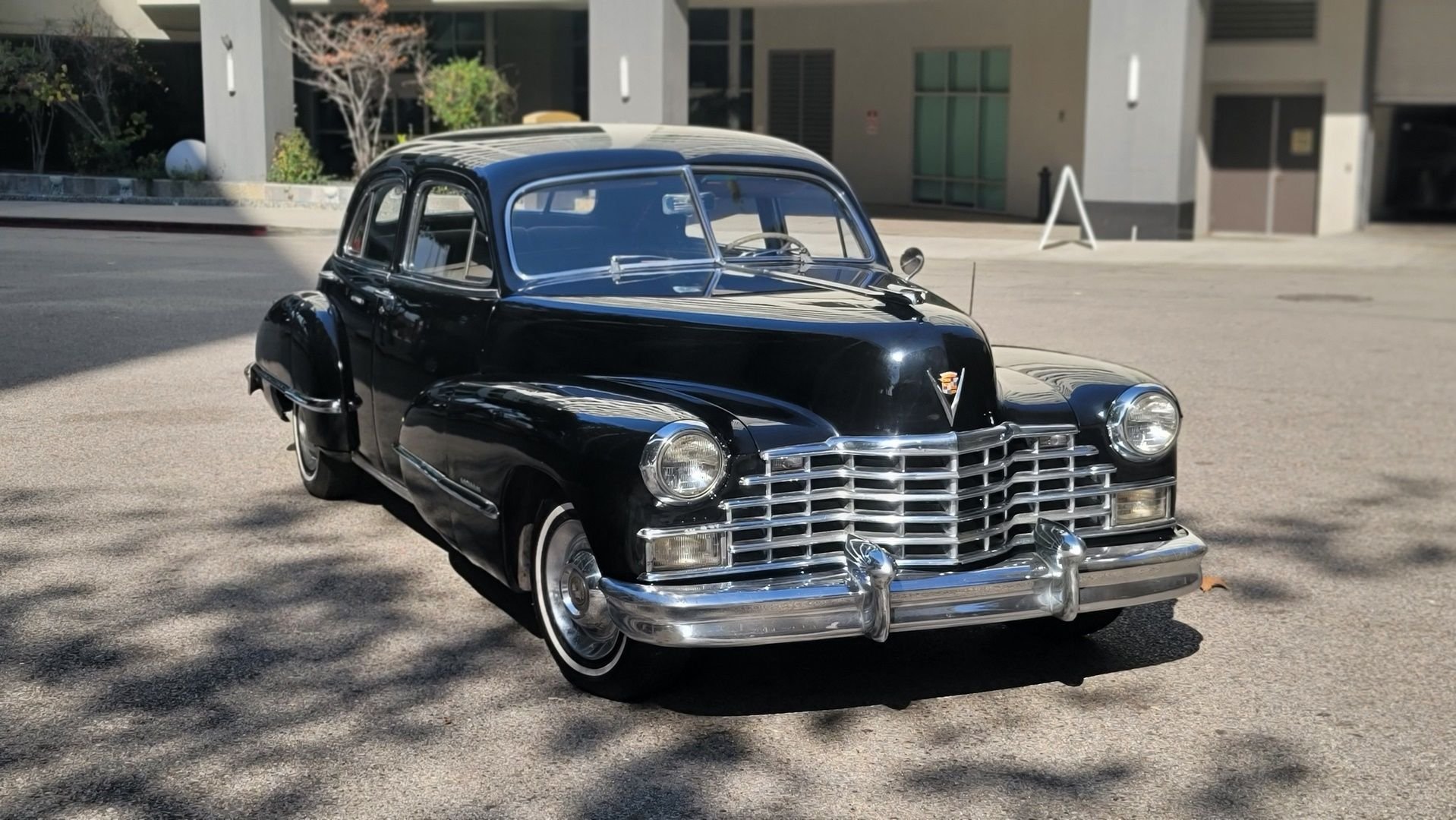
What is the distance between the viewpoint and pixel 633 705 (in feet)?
16.4

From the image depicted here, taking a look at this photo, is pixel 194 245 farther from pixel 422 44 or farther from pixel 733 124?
pixel 733 124

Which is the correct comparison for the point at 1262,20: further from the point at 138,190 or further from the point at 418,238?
the point at 418,238

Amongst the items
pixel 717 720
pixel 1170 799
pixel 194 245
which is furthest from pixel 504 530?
pixel 194 245

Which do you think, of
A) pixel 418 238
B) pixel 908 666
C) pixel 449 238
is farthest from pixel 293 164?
pixel 908 666

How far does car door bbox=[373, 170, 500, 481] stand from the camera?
5.96 m

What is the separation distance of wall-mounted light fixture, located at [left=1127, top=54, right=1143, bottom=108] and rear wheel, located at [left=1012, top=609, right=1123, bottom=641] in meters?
19.6

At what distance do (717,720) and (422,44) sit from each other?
26979mm

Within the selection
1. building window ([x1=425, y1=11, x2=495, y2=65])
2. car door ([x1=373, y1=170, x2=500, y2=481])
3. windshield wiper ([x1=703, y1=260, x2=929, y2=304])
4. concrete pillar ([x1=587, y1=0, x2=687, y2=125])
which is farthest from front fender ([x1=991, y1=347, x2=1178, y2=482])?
building window ([x1=425, y1=11, x2=495, y2=65])

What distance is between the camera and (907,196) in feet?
111

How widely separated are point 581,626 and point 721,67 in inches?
1252

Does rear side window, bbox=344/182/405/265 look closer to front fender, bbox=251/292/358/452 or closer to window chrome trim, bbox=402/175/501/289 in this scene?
window chrome trim, bbox=402/175/501/289

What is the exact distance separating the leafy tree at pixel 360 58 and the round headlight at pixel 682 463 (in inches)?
954

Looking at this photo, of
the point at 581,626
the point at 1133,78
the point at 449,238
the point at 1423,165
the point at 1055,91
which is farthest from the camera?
the point at 1055,91

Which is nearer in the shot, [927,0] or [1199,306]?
[1199,306]
